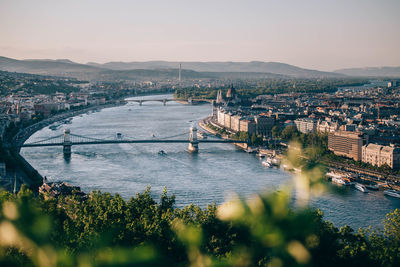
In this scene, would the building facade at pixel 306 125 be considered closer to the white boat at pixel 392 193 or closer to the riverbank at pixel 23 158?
the white boat at pixel 392 193

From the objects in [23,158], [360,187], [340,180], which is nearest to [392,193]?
[360,187]

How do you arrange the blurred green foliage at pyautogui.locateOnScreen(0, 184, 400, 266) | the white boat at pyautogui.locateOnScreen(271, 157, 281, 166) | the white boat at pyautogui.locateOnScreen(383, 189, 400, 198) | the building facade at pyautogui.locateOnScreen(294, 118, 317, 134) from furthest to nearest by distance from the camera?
the building facade at pyautogui.locateOnScreen(294, 118, 317, 134)
the white boat at pyautogui.locateOnScreen(271, 157, 281, 166)
the white boat at pyautogui.locateOnScreen(383, 189, 400, 198)
the blurred green foliage at pyautogui.locateOnScreen(0, 184, 400, 266)

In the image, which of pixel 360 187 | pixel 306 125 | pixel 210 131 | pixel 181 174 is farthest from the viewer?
pixel 210 131

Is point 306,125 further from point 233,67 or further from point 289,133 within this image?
point 233,67

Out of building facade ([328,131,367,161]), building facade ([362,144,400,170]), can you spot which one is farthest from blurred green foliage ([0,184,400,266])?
building facade ([328,131,367,161])

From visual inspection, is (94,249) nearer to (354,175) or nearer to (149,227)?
(149,227)

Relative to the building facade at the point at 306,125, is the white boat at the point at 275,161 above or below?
below

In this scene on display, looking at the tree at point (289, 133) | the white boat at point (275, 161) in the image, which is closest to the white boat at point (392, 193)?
the white boat at point (275, 161)

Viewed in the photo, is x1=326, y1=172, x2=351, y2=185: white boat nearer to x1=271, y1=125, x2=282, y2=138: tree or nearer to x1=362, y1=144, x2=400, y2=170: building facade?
x1=362, y1=144, x2=400, y2=170: building facade
